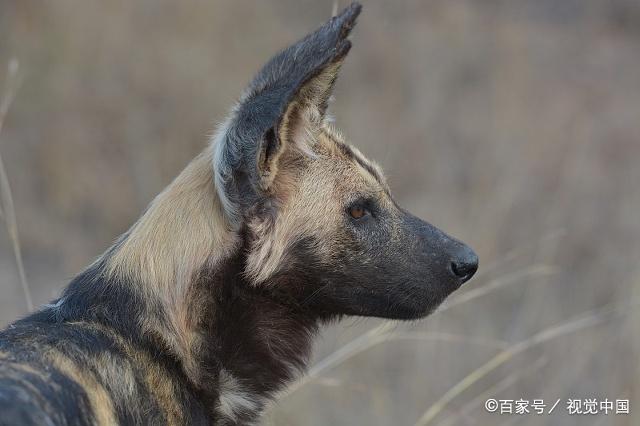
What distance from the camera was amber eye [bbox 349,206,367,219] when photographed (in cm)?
315

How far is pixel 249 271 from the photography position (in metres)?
2.99

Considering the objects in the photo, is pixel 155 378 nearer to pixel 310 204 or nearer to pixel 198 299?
pixel 198 299

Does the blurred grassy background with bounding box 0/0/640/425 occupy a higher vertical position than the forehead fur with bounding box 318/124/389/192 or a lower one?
higher

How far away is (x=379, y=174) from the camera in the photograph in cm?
332

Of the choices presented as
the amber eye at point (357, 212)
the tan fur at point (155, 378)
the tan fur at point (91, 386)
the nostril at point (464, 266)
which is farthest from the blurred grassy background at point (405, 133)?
the tan fur at point (91, 386)

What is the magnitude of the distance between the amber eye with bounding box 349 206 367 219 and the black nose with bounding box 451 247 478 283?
322 millimetres

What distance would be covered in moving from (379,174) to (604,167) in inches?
368

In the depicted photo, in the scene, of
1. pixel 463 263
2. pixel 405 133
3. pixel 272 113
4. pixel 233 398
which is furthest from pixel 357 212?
pixel 405 133

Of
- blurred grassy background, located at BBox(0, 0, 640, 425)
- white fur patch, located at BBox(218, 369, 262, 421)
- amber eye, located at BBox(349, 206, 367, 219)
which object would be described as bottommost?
white fur patch, located at BBox(218, 369, 262, 421)

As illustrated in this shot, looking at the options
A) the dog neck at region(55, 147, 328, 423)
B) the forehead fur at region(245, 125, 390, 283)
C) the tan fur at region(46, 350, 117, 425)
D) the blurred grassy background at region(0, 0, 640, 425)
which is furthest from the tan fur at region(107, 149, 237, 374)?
the blurred grassy background at region(0, 0, 640, 425)

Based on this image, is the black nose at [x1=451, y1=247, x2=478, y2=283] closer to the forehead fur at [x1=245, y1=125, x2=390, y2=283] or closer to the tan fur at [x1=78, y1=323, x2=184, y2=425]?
the forehead fur at [x1=245, y1=125, x2=390, y2=283]

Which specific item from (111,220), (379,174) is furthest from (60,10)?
(379,174)

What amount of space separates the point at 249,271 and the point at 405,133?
885cm

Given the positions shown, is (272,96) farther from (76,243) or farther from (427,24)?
(427,24)
